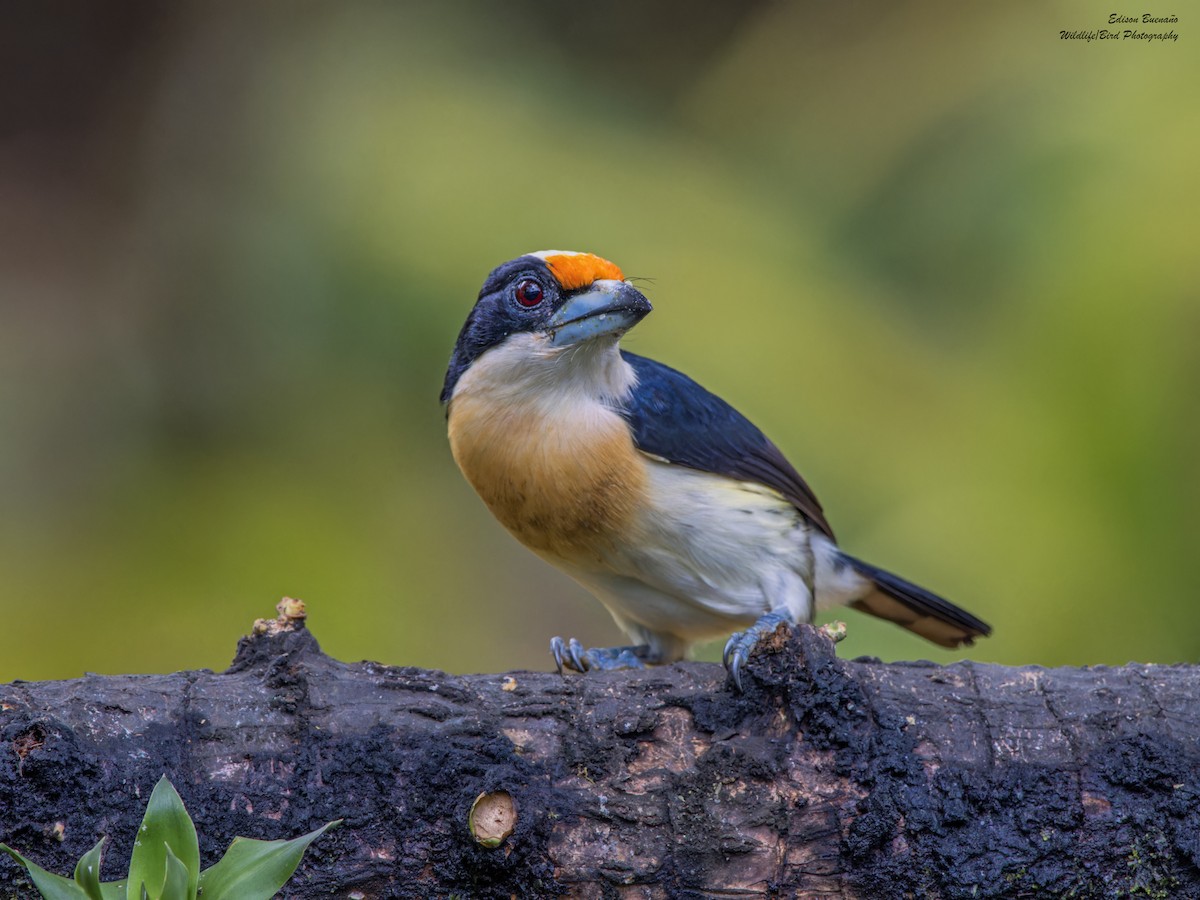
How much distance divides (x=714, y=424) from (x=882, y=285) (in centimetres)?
159

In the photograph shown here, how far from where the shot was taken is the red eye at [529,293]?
3449 mm

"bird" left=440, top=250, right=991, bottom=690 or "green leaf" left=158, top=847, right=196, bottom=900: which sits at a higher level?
"bird" left=440, top=250, right=991, bottom=690

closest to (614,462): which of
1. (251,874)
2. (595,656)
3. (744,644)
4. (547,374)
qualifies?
(547,374)

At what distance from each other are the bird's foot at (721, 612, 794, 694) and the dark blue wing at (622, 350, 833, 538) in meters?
0.43

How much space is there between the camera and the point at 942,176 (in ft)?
16.5

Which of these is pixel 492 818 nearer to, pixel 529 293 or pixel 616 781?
pixel 616 781

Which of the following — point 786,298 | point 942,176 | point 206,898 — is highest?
point 942,176

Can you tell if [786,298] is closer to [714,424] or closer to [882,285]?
[882,285]

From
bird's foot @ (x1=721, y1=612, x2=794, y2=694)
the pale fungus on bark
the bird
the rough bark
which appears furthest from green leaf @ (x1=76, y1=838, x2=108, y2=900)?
the bird

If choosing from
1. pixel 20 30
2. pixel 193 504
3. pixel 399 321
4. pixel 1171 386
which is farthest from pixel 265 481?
pixel 1171 386

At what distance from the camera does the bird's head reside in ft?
10.9

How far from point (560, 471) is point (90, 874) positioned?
1.82 m

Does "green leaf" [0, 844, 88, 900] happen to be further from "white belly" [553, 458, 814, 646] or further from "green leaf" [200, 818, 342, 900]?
"white belly" [553, 458, 814, 646]

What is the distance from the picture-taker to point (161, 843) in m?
1.86
